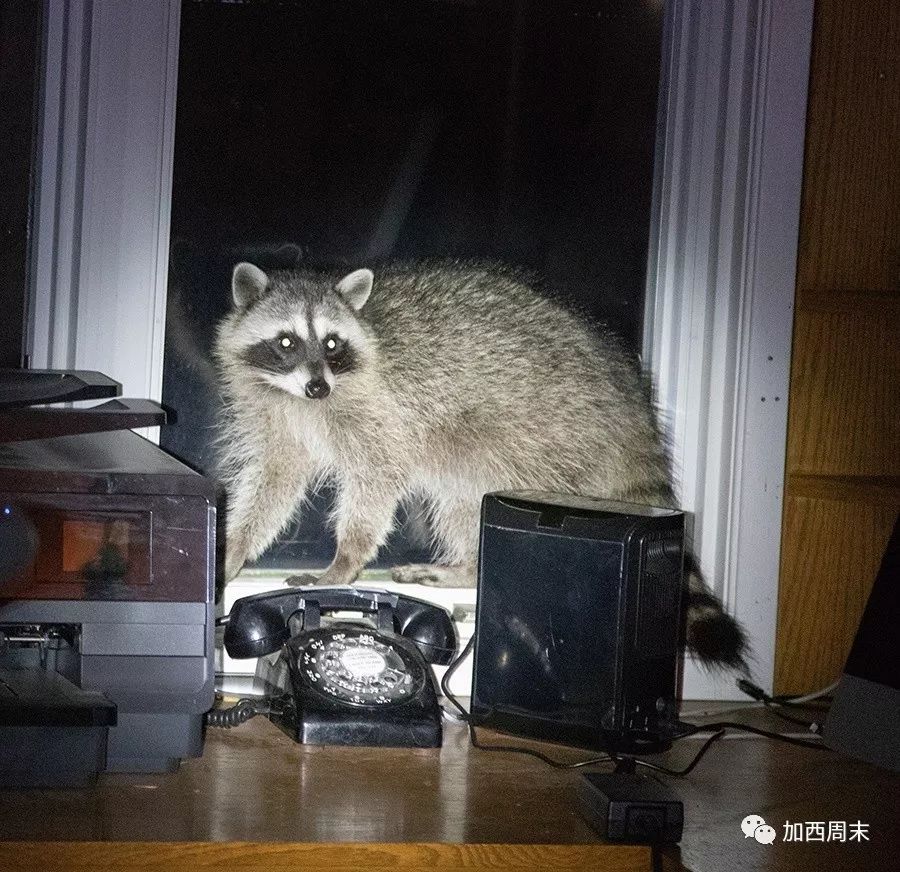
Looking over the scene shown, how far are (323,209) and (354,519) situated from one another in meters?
0.40

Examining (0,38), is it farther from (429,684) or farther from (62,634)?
(429,684)

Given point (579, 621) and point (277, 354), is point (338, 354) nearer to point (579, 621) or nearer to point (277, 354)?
point (277, 354)

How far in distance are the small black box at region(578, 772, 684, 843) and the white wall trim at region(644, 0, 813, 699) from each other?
56cm

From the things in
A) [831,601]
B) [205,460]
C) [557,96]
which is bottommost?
[831,601]

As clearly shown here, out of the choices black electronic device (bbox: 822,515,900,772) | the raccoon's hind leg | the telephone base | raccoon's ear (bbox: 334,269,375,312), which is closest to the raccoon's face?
raccoon's ear (bbox: 334,269,375,312)

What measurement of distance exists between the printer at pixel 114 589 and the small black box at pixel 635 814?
0.39m

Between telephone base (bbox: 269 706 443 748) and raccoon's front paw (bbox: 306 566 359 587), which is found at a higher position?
raccoon's front paw (bbox: 306 566 359 587)

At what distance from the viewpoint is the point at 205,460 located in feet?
5.37

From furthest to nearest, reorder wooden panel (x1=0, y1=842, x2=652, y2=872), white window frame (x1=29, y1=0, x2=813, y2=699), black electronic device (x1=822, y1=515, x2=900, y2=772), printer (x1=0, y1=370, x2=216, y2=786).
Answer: white window frame (x1=29, y1=0, x2=813, y2=699), black electronic device (x1=822, y1=515, x2=900, y2=772), printer (x1=0, y1=370, x2=216, y2=786), wooden panel (x1=0, y1=842, x2=652, y2=872)

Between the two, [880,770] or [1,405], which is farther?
[880,770]

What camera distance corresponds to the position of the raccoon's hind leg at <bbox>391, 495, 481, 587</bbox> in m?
1.67

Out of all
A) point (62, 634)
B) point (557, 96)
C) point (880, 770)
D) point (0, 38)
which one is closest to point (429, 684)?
point (62, 634)

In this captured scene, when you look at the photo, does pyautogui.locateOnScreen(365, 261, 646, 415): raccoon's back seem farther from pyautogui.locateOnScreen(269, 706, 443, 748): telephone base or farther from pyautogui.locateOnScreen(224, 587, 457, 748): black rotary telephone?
pyautogui.locateOnScreen(269, 706, 443, 748): telephone base

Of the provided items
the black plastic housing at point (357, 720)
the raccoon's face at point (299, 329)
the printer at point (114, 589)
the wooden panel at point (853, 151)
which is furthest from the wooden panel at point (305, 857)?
the wooden panel at point (853, 151)
